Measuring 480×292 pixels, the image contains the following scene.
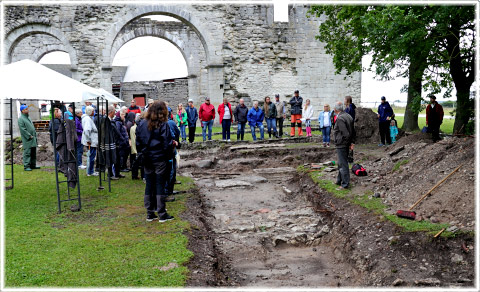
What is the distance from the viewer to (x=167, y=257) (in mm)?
5355

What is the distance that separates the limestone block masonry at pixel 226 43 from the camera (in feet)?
68.2

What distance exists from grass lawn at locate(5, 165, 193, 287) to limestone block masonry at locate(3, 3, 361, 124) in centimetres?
1352

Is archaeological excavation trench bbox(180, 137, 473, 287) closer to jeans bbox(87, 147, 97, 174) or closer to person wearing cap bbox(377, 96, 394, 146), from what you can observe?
jeans bbox(87, 147, 97, 174)

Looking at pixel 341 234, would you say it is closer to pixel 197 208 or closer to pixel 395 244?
pixel 395 244

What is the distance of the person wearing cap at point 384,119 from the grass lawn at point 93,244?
8.58m

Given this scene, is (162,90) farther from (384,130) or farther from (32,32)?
(384,130)

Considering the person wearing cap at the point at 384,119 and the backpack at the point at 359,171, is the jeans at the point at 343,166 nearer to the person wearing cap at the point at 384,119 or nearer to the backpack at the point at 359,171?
the backpack at the point at 359,171

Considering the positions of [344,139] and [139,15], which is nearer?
[344,139]

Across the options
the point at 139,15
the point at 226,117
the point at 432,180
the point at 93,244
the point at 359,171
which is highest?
the point at 139,15

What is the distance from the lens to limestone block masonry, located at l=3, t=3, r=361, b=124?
68.2 feet

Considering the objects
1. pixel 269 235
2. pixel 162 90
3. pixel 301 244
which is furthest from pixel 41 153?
pixel 162 90

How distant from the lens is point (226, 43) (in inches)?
870

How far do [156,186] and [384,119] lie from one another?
1019 centimetres

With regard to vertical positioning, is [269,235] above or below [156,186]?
below
